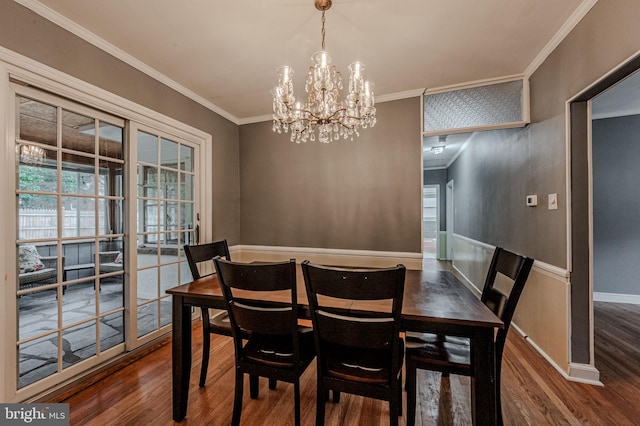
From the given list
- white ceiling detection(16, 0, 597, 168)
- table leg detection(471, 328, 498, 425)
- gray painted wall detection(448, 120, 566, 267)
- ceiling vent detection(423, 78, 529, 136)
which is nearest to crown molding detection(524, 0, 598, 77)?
white ceiling detection(16, 0, 597, 168)

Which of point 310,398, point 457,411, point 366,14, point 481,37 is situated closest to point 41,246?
point 310,398

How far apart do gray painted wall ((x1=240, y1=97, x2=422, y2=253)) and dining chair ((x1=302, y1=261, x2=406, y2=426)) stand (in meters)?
1.80

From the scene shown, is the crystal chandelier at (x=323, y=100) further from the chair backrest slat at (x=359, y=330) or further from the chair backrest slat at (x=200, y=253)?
the chair backrest slat at (x=359, y=330)

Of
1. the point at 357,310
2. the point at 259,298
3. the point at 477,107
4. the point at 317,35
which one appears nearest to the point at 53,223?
the point at 259,298

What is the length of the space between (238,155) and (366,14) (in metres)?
2.44

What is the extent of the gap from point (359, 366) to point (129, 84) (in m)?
2.75

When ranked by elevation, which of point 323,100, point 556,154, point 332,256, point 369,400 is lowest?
point 369,400

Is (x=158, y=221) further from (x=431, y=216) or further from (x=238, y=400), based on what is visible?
(x=431, y=216)

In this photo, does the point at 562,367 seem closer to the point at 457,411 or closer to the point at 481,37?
the point at 457,411

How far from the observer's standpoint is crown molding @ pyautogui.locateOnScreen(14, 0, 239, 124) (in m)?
1.72

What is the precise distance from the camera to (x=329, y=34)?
→ 81.0 inches

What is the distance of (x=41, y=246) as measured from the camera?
70.8 inches

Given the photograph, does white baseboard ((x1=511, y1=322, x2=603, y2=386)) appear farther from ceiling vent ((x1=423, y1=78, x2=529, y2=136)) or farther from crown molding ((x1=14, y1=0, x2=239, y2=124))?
crown molding ((x1=14, y1=0, x2=239, y2=124))

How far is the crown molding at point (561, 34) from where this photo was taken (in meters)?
1.73
